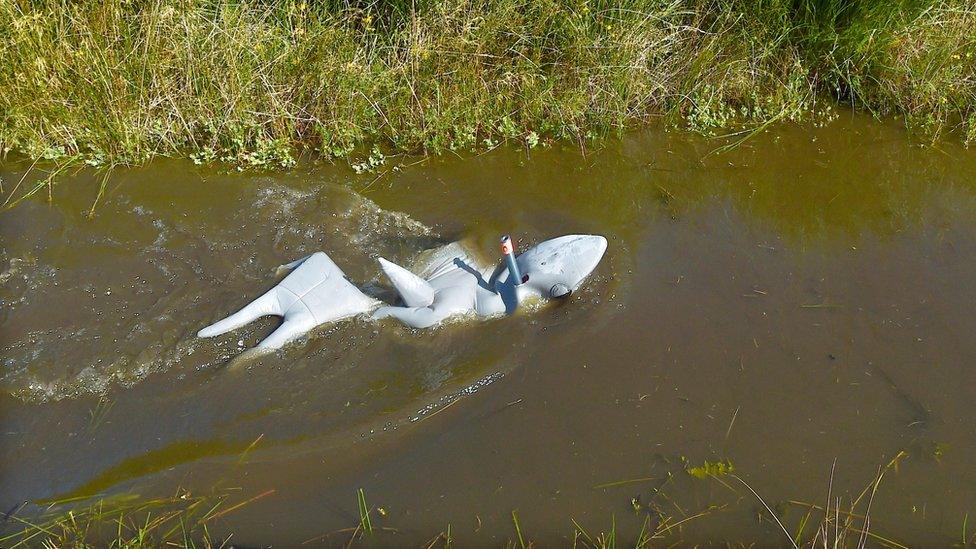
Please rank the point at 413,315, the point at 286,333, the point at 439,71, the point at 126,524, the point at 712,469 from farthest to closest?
the point at 439,71
the point at 413,315
the point at 286,333
the point at 712,469
the point at 126,524

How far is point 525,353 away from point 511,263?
0.47 m

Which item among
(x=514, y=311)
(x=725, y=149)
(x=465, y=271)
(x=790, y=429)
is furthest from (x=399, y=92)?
(x=790, y=429)

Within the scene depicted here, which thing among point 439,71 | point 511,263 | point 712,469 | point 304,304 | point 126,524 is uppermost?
point 439,71

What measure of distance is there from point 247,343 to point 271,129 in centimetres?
174

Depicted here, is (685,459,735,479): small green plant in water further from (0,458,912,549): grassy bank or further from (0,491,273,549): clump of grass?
(0,491,273,549): clump of grass

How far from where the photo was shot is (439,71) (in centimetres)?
509

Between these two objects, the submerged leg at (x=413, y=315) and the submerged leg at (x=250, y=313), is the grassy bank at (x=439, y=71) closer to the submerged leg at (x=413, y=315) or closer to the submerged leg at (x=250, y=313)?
the submerged leg at (x=250, y=313)

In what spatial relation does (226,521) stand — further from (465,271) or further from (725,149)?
(725,149)

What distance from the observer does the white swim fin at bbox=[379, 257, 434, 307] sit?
3848 millimetres

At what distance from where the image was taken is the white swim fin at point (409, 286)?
385cm

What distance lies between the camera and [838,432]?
11.7ft

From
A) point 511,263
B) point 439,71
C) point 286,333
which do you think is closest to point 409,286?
point 511,263

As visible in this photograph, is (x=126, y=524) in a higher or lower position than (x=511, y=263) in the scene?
lower

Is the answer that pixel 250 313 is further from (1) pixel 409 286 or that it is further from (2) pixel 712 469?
(2) pixel 712 469
